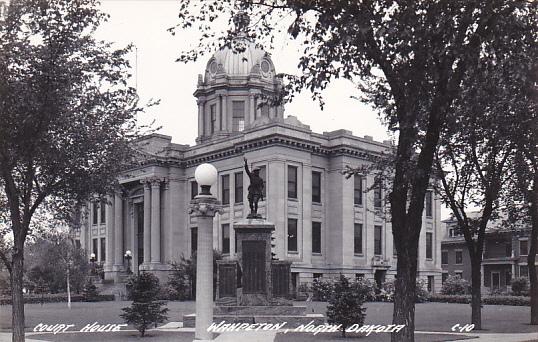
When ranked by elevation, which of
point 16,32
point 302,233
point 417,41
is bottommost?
point 302,233

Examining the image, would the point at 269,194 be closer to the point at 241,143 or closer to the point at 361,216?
the point at 241,143

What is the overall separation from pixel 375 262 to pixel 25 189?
133 ft

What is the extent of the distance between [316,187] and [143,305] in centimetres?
3368

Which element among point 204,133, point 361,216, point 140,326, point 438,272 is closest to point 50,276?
point 204,133

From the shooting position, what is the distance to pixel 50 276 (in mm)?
63219

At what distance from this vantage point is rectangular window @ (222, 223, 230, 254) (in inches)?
2137

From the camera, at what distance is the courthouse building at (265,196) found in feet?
167

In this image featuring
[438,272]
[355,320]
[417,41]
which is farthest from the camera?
[438,272]

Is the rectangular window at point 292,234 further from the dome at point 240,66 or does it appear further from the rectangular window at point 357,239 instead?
the dome at point 240,66

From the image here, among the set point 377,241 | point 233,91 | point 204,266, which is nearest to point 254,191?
point 204,266

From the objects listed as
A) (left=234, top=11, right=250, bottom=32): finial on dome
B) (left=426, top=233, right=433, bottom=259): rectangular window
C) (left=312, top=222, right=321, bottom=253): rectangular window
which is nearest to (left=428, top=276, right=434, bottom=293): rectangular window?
(left=426, top=233, right=433, bottom=259): rectangular window

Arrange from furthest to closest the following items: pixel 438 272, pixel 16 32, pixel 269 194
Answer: pixel 438 272, pixel 269 194, pixel 16 32

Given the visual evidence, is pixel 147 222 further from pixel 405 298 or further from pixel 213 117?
pixel 405 298

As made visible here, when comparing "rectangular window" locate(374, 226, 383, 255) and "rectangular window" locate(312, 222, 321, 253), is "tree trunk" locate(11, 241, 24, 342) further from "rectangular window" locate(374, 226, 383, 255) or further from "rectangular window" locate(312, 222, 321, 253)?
"rectangular window" locate(374, 226, 383, 255)
